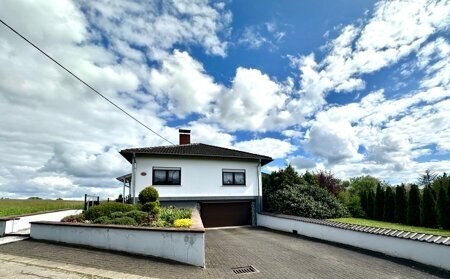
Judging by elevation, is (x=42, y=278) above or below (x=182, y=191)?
below

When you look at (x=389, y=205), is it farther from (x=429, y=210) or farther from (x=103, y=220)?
(x=103, y=220)

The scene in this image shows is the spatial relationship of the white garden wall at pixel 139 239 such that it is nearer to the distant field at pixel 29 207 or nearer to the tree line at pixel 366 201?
the distant field at pixel 29 207

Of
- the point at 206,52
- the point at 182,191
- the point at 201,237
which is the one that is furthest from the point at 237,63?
the point at 201,237

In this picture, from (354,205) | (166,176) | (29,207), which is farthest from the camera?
(354,205)

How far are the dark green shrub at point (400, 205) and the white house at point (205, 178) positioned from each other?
9.18 metres

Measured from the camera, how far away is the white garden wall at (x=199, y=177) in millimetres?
18000

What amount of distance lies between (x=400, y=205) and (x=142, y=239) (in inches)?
714

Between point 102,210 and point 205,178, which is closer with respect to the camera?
point 102,210

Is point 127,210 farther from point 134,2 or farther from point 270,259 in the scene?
point 134,2

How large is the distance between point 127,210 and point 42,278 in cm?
611

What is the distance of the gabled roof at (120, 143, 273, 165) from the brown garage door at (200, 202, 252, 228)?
3478 millimetres

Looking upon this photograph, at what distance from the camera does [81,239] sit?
386 inches

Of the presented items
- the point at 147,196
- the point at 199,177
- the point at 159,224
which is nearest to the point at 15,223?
the point at 147,196

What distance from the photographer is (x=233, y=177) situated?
2033 cm
